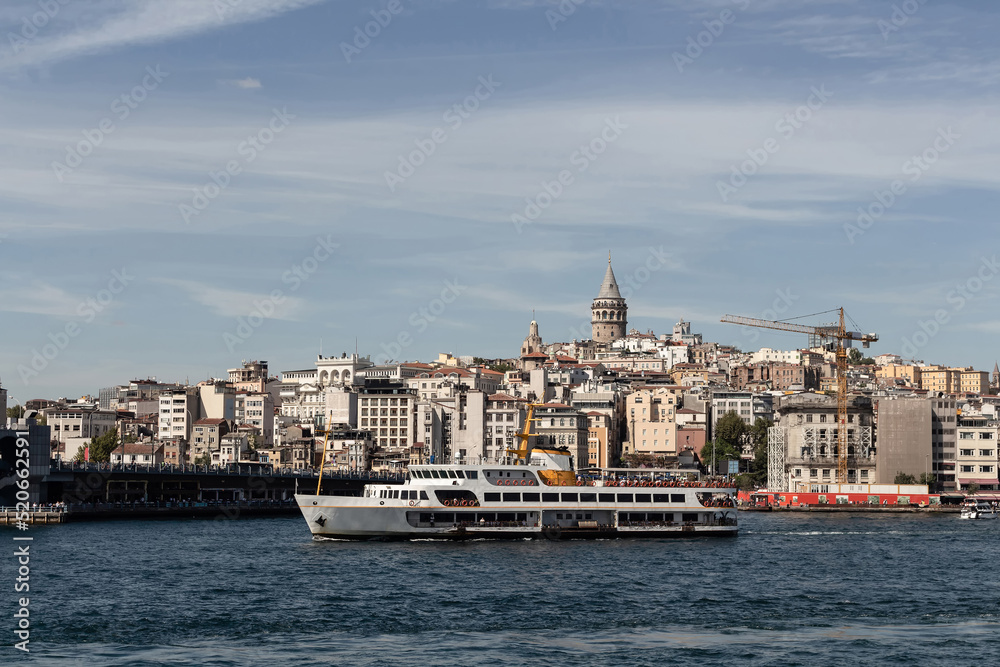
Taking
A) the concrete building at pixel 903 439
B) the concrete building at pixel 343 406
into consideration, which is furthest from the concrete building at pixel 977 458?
the concrete building at pixel 343 406

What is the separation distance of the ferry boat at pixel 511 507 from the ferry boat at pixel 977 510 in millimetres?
37134

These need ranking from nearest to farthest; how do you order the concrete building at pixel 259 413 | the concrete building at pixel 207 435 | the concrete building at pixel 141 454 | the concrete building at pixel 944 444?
1. the concrete building at pixel 944 444
2. the concrete building at pixel 141 454
3. the concrete building at pixel 207 435
4. the concrete building at pixel 259 413

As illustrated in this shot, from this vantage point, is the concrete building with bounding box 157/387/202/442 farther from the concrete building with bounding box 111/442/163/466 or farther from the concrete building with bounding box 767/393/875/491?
the concrete building with bounding box 767/393/875/491

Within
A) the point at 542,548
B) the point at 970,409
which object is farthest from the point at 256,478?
the point at 970,409

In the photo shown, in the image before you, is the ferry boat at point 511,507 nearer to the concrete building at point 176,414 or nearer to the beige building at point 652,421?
the beige building at point 652,421

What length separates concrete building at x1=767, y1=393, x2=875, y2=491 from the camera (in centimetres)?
12706

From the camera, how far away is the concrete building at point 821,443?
12706 cm

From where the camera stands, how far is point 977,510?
100 metres

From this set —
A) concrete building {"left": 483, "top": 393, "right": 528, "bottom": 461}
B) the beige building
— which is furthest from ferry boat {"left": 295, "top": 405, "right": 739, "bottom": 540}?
the beige building

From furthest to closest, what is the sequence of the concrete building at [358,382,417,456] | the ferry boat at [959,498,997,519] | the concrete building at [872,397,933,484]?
the concrete building at [358,382,417,456], the concrete building at [872,397,933,484], the ferry boat at [959,498,997,519]

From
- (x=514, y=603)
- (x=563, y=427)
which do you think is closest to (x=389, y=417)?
(x=563, y=427)

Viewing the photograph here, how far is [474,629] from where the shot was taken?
1503 inches

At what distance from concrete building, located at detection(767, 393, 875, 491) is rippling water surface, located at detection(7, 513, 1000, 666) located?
197ft

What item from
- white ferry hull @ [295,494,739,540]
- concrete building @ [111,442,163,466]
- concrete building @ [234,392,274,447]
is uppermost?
concrete building @ [234,392,274,447]
